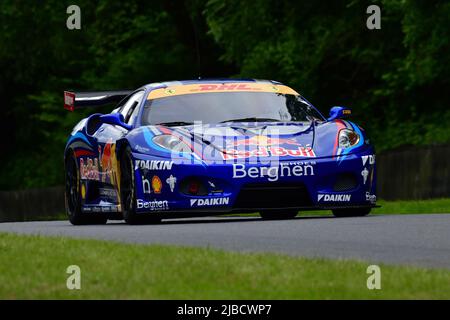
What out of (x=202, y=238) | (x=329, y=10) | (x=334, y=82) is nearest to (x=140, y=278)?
(x=202, y=238)

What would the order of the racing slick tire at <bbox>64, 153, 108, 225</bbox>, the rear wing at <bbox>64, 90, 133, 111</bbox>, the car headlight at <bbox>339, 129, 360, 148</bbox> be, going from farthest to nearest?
the rear wing at <bbox>64, 90, 133, 111</bbox> → the racing slick tire at <bbox>64, 153, 108, 225</bbox> → the car headlight at <bbox>339, 129, 360, 148</bbox>

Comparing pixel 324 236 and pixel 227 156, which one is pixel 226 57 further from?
pixel 324 236

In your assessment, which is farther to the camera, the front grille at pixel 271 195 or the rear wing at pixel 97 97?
the rear wing at pixel 97 97

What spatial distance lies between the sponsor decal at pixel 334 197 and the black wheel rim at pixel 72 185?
11.8 feet

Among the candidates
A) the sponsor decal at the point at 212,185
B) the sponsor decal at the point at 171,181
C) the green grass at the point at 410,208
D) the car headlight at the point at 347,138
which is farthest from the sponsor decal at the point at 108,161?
the green grass at the point at 410,208

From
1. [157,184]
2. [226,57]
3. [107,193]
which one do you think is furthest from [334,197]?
[226,57]

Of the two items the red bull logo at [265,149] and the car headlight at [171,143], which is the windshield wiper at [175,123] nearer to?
the car headlight at [171,143]

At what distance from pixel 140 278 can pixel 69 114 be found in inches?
1288

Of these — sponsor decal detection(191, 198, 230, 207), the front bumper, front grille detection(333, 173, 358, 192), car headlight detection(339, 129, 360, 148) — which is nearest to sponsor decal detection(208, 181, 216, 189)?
the front bumper

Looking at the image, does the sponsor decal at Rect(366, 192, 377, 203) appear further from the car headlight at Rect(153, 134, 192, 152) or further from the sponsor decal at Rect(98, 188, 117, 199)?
the sponsor decal at Rect(98, 188, 117, 199)

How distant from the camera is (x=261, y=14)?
32.9m

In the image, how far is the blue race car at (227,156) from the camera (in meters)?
13.5

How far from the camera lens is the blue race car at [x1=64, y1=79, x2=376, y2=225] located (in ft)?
44.2
